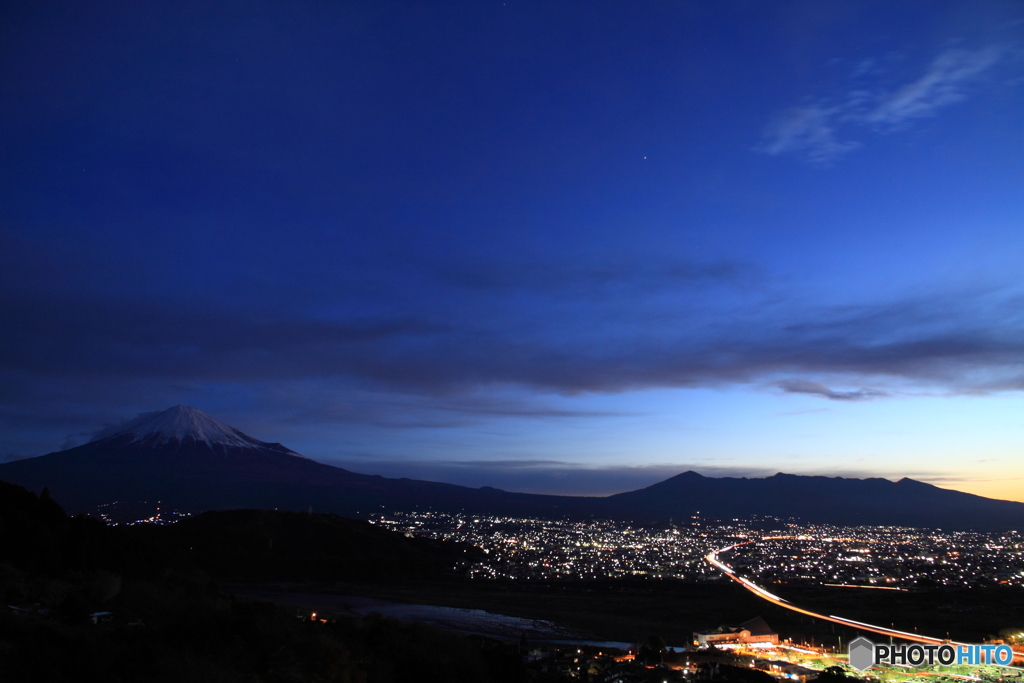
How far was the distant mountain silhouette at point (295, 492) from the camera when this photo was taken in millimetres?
114375

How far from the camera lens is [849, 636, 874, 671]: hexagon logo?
78.1ft

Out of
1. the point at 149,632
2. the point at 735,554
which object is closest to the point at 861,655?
the point at 149,632

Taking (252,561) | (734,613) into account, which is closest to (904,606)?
(734,613)

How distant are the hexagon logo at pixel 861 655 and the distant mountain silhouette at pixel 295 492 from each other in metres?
103

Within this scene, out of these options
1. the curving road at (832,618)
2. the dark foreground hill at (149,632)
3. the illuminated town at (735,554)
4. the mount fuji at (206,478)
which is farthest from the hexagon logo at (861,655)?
the mount fuji at (206,478)

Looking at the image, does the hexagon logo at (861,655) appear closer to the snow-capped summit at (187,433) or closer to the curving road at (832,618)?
the curving road at (832,618)

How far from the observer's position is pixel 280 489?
128m

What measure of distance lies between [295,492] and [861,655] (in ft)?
395

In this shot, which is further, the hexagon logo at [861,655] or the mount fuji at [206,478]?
the mount fuji at [206,478]

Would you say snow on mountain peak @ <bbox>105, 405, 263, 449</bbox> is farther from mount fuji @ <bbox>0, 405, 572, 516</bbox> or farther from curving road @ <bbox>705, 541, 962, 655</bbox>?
curving road @ <bbox>705, 541, 962, 655</bbox>

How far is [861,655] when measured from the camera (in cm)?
2442

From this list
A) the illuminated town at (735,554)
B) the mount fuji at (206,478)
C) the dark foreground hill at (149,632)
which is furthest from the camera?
the mount fuji at (206,478)

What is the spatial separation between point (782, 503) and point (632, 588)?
15224 cm

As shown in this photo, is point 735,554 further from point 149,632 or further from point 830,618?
point 149,632
